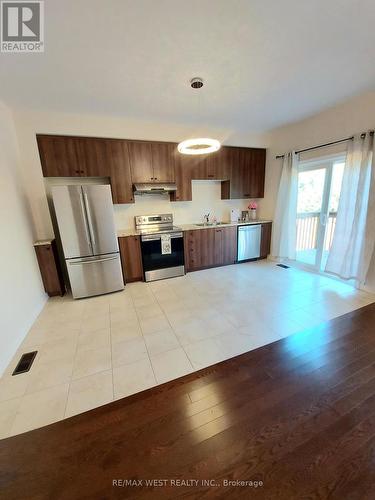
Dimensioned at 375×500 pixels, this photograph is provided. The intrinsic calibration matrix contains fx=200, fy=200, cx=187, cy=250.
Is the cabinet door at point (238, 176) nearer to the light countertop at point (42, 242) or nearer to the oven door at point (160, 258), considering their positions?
the oven door at point (160, 258)

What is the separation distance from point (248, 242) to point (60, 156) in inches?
149

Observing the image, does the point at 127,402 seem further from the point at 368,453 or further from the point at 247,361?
the point at 368,453

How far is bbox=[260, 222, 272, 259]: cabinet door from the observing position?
457cm

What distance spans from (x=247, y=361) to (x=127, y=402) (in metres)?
1.07

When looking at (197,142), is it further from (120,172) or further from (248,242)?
(248,242)

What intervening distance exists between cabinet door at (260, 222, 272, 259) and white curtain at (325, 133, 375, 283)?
57.2 inches

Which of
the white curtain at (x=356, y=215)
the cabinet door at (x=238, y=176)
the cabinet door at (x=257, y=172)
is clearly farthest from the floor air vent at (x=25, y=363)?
the cabinet door at (x=257, y=172)

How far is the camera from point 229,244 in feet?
14.1

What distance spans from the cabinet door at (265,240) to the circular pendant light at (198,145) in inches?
96.5

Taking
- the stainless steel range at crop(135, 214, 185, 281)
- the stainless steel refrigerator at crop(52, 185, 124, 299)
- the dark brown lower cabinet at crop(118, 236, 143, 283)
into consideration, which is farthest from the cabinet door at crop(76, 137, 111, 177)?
the dark brown lower cabinet at crop(118, 236, 143, 283)

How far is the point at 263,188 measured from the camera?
4.71 metres

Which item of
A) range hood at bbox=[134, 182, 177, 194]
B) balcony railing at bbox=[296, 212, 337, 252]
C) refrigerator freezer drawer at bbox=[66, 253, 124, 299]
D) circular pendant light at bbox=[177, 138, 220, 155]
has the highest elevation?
circular pendant light at bbox=[177, 138, 220, 155]

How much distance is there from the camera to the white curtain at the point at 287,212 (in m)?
3.91

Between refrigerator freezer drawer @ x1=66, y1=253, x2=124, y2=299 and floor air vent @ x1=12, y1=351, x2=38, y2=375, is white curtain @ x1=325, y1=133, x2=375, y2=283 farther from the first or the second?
floor air vent @ x1=12, y1=351, x2=38, y2=375
